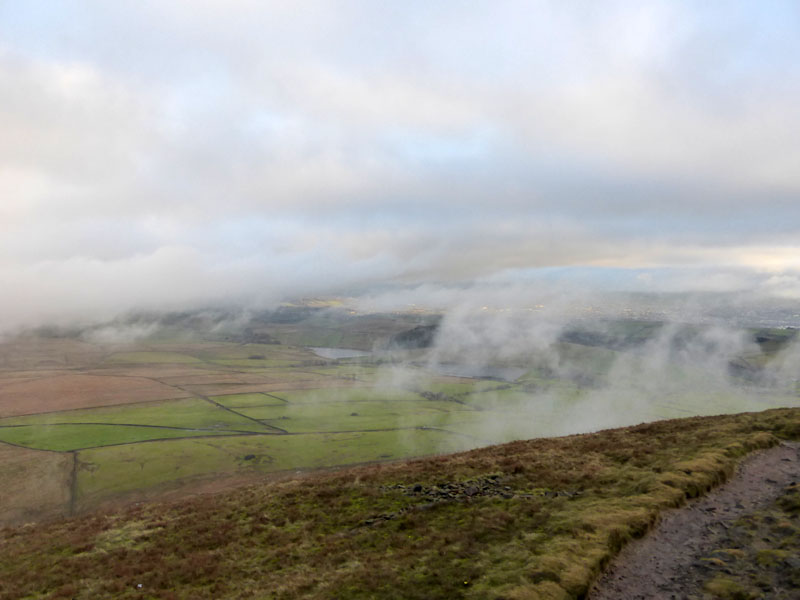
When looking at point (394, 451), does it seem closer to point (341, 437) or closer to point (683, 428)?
point (341, 437)

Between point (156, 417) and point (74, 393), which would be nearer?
point (156, 417)

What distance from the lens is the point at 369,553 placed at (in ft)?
70.8

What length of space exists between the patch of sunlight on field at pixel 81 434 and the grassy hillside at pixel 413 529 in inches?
3598

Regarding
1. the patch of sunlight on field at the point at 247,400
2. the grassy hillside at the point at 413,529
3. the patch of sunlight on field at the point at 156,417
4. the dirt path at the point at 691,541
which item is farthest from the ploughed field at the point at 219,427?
the dirt path at the point at 691,541

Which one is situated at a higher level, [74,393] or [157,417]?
[74,393]

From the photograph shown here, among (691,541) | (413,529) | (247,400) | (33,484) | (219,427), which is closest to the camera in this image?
(691,541)

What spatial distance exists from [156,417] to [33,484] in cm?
5703

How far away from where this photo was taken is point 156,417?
465 ft

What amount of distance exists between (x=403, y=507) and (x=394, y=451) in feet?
291

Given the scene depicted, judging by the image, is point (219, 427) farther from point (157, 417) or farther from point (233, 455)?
point (233, 455)

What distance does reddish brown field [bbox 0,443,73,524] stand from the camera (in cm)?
7243

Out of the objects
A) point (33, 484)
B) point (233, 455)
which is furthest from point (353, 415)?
point (33, 484)

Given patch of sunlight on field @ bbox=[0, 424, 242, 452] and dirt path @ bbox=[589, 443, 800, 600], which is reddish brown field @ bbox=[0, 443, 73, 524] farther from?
dirt path @ bbox=[589, 443, 800, 600]

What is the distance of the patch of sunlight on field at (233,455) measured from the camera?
297 ft
